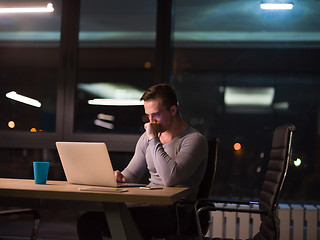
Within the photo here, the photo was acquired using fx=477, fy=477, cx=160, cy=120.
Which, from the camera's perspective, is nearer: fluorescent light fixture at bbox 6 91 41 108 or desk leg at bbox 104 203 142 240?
desk leg at bbox 104 203 142 240

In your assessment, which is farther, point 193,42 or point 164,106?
point 193,42

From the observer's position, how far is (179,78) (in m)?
7.79

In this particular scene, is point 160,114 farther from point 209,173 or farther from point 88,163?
point 88,163

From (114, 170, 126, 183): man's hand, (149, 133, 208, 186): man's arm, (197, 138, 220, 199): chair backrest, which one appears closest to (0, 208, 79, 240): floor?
(114, 170, 126, 183): man's hand

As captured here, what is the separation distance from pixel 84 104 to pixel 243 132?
11.8 feet

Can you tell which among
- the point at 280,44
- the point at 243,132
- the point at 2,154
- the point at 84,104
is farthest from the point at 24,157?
the point at 280,44

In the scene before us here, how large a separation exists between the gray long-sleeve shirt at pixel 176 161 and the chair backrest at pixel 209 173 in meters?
0.12

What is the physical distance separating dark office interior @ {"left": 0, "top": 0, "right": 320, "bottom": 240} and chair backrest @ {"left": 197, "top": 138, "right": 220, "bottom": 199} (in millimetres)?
1390

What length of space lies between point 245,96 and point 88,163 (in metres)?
7.17

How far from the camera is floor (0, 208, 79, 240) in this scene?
485cm

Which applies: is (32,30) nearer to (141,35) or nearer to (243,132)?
(141,35)

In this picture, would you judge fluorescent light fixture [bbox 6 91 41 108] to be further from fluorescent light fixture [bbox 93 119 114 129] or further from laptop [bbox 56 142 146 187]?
laptop [bbox 56 142 146 187]

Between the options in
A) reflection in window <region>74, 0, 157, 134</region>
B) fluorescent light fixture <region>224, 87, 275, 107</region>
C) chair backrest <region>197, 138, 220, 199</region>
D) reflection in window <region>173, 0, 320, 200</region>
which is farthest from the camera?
fluorescent light fixture <region>224, 87, 275, 107</region>

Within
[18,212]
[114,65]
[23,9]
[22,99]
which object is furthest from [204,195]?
[114,65]
